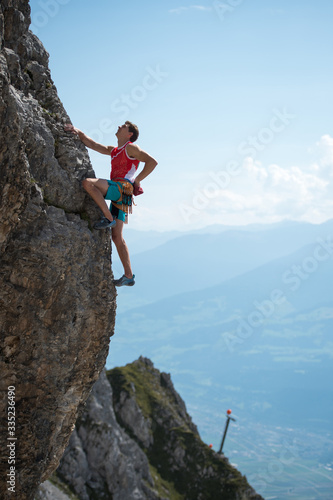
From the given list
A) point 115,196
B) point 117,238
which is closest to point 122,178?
point 115,196

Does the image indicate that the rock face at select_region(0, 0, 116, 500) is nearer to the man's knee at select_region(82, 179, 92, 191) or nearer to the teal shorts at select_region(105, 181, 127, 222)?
the man's knee at select_region(82, 179, 92, 191)

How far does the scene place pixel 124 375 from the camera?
71.4m

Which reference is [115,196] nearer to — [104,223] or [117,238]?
[104,223]

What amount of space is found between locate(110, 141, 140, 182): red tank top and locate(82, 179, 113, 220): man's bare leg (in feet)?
2.13

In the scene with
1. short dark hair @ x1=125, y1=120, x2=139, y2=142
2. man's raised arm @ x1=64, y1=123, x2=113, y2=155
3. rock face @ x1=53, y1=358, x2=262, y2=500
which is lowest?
rock face @ x1=53, y1=358, x2=262, y2=500

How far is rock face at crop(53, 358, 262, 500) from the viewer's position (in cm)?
5284

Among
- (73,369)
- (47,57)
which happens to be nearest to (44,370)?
(73,369)

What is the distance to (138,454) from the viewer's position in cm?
5928

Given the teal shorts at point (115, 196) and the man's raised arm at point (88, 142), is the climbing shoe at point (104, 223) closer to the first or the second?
the teal shorts at point (115, 196)

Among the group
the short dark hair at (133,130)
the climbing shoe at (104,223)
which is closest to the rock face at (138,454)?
the climbing shoe at (104,223)

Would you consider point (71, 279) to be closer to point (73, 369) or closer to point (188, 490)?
point (73, 369)

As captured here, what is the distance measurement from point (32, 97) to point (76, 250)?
3937mm

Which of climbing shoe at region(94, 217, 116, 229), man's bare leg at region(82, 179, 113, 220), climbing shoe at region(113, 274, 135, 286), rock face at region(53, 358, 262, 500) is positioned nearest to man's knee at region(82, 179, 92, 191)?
man's bare leg at region(82, 179, 113, 220)

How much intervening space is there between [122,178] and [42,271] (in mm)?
3471
